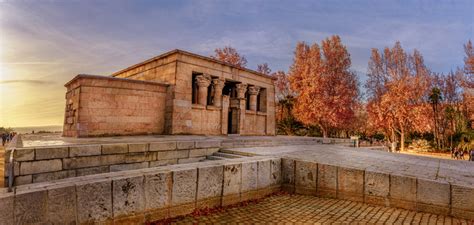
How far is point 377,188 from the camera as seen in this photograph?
6.23 meters

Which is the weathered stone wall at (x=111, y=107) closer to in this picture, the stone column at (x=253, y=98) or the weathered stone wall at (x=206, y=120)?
the weathered stone wall at (x=206, y=120)

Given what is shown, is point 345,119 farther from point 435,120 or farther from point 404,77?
point 435,120

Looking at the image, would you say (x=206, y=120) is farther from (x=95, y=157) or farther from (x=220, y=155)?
(x=95, y=157)

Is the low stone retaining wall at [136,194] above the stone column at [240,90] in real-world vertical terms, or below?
below

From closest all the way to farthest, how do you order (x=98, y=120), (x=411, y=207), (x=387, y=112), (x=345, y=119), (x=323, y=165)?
(x=411, y=207) < (x=323, y=165) < (x=98, y=120) < (x=345, y=119) < (x=387, y=112)

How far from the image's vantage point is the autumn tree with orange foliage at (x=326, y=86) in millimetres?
29562

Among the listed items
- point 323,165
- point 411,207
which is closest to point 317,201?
point 323,165

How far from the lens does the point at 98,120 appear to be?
38.3ft

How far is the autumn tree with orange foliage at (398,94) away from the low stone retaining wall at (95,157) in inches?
1168

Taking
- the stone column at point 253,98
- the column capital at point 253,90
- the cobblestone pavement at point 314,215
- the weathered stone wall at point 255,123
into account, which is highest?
the column capital at point 253,90

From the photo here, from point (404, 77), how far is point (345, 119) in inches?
415

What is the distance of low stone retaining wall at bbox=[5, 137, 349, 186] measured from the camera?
5988 millimetres

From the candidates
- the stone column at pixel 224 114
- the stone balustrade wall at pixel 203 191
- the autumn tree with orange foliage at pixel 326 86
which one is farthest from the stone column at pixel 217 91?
the autumn tree with orange foliage at pixel 326 86

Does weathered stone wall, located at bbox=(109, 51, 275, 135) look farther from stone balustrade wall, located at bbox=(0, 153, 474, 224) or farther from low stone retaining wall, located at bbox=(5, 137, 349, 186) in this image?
stone balustrade wall, located at bbox=(0, 153, 474, 224)
